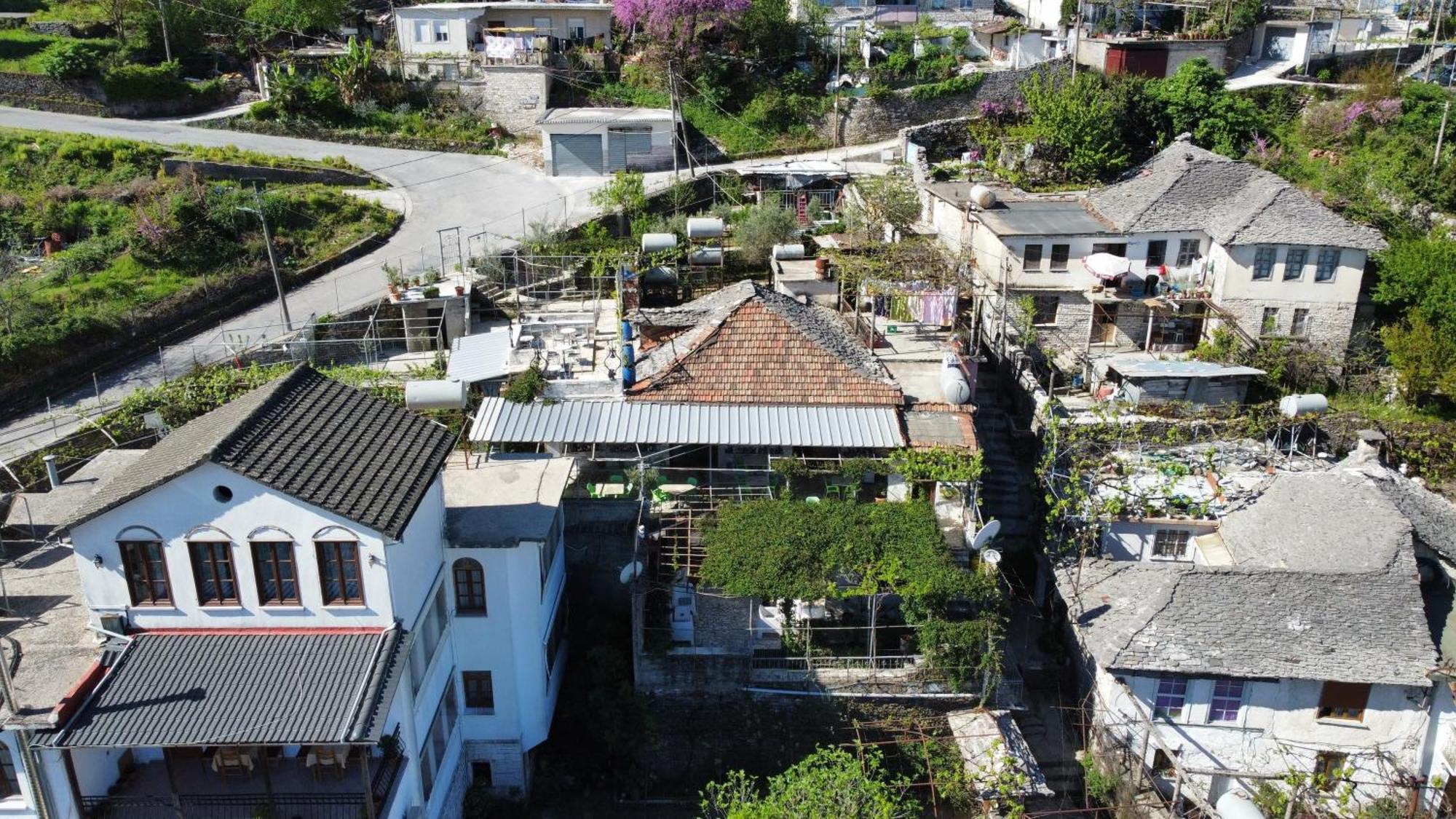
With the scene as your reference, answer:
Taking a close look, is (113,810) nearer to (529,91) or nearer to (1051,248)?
(1051,248)

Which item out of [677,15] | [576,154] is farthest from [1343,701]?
[677,15]

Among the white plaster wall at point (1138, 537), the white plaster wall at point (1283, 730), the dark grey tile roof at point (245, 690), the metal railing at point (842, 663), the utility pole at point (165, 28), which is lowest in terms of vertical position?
the white plaster wall at point (1283, 730)

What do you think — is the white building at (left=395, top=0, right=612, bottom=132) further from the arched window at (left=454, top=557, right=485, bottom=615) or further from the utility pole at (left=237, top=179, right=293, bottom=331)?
the arched window at (left=454, top=557, right=485, bottom=615)

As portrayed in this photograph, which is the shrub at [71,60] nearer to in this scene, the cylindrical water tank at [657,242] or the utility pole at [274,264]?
the utility pole at [274,264]

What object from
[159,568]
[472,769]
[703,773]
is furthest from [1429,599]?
[159,568]

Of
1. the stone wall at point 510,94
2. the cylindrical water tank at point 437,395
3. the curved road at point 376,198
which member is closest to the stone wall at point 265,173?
the curved road at point 376,198

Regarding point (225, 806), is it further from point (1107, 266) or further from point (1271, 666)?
point (1107, 266)

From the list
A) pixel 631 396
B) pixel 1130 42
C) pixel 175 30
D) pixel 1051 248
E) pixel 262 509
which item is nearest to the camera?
pixel 262 509
